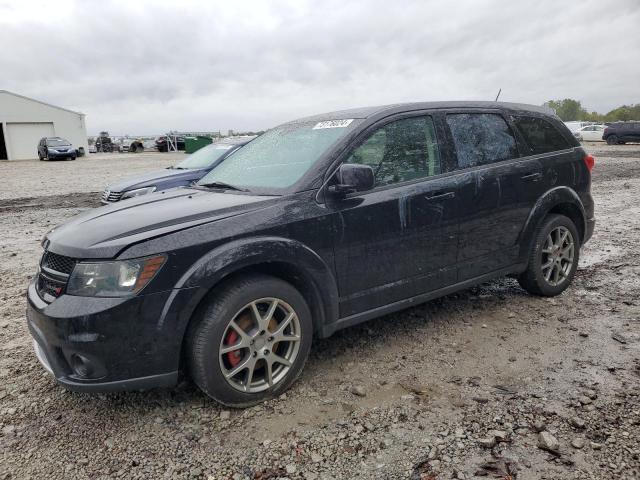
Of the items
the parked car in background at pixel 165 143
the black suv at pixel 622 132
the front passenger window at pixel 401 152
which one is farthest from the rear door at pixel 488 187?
the parked car in background at pixel 165 143

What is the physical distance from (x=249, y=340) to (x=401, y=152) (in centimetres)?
176

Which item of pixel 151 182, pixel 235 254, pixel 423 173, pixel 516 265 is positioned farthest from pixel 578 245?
pixel 151 182

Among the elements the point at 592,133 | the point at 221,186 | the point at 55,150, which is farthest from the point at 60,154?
the point at 592,133

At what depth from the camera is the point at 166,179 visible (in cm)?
841

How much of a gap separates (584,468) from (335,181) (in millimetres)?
2070

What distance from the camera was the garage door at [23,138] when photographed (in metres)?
39.8

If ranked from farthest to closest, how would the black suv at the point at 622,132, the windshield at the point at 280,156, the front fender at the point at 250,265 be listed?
the black suv at the point at 622,132
the windshield at the point at 280,156
the front fender at the point at 250,265

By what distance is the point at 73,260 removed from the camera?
2.77 metres

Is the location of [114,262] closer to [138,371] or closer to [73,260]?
[73,260]

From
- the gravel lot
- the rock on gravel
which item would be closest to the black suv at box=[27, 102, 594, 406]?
the gravel lot

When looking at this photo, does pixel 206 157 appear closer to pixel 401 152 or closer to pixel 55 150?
pixel 401 152

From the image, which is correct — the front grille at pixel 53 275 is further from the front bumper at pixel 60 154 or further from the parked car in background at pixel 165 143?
the parked car in background at pixel 165 143

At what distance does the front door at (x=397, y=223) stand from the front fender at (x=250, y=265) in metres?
0.14

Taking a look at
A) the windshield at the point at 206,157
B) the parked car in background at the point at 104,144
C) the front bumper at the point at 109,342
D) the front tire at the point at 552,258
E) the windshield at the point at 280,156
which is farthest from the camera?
the parked car in background at the point at 104,144
